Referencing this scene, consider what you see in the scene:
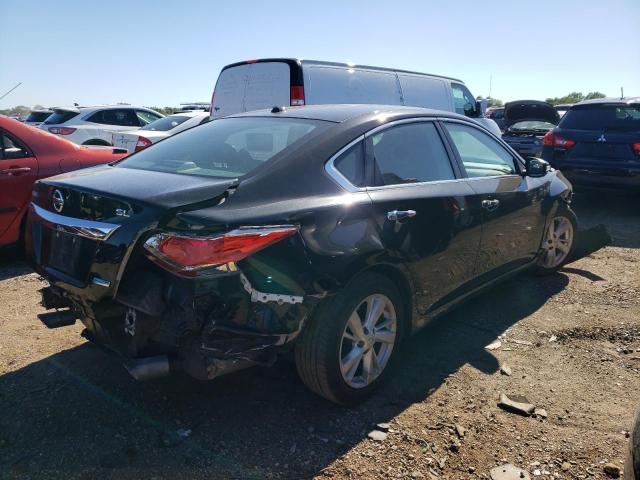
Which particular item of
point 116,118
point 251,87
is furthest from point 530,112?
point 116,118

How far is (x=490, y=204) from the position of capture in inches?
148

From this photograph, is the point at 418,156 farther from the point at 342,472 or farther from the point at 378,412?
the point at 342,472

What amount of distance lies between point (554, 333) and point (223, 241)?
273 cm

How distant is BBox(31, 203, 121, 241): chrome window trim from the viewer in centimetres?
249

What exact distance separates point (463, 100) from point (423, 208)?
808 cm

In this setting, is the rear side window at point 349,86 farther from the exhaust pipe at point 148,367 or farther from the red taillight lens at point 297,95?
the exhaust pipe at point 148,367

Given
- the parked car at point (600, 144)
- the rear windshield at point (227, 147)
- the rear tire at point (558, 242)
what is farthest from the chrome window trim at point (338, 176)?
the parked car at point (600, 144)

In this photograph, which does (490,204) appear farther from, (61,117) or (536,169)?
(61,117)

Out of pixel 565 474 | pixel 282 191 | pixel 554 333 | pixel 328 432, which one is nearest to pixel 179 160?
pixel 282 191

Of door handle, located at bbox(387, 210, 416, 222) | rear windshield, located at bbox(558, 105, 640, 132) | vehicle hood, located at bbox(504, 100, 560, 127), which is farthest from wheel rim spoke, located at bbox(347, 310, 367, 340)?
vehicle hood, located at bbox(504, 100, 560, 127)

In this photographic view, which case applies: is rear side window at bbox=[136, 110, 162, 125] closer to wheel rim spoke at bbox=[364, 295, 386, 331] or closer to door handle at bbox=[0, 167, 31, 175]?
door handle at bbox=[0, 167, 31, 175]

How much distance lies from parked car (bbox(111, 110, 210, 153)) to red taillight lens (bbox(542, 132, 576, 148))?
5.33m

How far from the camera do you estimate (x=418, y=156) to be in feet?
11.2

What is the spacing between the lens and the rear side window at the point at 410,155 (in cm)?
313
